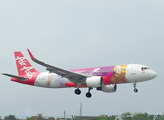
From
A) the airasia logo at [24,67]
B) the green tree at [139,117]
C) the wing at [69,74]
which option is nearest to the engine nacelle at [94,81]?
the wing at [69,74]

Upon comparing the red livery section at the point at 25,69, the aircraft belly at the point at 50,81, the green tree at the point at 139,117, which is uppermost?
the red livery section at the point at 25,69

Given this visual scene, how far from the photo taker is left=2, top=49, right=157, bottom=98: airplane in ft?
142

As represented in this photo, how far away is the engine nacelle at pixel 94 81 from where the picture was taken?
43844 mm

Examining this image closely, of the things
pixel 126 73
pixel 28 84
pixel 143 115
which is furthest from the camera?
pixel 28 84

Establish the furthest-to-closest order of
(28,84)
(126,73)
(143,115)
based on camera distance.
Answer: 1. (28,84)
2. (143,115)
3. (126,73)

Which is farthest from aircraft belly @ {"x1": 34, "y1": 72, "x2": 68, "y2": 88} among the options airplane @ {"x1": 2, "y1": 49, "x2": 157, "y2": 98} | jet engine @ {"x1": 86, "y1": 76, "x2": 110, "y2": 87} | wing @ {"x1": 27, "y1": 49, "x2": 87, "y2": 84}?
jet engine @ {"x1": 86, "y1": 76, "x2": 110, "y2": 87}

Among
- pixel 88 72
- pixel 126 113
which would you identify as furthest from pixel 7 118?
pixel 126 113

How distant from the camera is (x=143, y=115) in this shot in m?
46.3

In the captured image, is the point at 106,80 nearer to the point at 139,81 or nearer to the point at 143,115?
the point at 139,81

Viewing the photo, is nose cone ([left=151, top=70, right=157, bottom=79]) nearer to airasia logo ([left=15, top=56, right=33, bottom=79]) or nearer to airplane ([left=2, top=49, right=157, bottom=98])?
airplane ([left=2, top=49, right=157, bottom=98])

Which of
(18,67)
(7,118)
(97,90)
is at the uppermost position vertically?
(18,67)

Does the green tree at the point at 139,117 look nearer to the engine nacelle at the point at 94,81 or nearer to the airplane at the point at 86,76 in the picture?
the airplane at the point at 86,76

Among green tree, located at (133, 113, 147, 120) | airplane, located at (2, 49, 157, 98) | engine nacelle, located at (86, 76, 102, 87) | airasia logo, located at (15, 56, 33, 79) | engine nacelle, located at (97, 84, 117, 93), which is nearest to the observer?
airplane, located at (2, 49, 157, 98)

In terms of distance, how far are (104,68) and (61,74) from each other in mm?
6382
